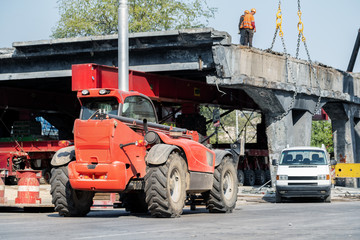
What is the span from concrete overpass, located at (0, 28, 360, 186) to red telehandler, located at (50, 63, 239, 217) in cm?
1087

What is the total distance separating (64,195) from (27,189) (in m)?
2.76

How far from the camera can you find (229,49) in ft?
86.3

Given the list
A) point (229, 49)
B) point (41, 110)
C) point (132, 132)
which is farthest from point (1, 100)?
point (132, 132)

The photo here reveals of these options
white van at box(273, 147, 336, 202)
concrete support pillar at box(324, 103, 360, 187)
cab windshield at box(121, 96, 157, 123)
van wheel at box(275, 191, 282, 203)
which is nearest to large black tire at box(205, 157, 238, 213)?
cab windshield at box(121, 96, 157, 123)

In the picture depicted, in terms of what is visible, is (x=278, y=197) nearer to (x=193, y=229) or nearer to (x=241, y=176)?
(x=193, y=229)

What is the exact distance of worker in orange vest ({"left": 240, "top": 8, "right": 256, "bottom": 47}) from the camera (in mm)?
29766

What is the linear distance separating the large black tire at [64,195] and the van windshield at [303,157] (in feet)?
36.7

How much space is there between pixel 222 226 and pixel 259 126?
34.8 metres

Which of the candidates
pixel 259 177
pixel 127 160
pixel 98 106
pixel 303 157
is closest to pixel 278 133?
pixel 303 157

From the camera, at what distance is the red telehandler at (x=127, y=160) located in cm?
1394

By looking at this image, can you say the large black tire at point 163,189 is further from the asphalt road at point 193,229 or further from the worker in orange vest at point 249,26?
the worker in orange vest at point 249,26

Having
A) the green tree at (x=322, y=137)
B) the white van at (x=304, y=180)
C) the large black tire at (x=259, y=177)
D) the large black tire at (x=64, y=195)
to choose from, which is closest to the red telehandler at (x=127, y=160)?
the large black tire at (x=64, y=195)

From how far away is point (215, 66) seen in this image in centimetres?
2655

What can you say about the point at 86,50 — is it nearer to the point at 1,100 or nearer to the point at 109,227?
the point at 1,100
